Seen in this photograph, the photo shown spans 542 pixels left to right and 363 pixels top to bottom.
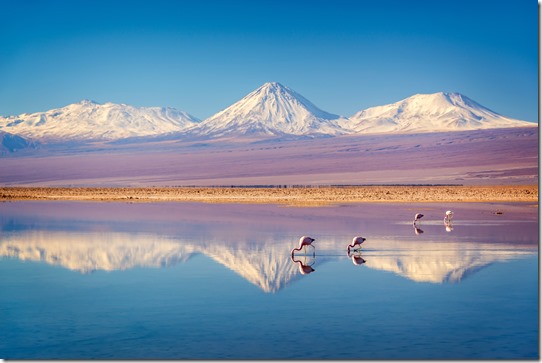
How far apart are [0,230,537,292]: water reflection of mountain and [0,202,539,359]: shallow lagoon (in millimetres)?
41

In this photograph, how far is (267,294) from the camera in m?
12.0

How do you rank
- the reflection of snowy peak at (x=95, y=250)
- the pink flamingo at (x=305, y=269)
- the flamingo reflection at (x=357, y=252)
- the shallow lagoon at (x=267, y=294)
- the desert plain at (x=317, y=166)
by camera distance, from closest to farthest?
the shallow lagoon at (x=267, y=294), the pink flamingo at (x=305, y=269), the reflection of snowy peak at (x=95, y=250), the flamingo reflection at (x=357, y=252), the desert plain at (x=317, y=166)

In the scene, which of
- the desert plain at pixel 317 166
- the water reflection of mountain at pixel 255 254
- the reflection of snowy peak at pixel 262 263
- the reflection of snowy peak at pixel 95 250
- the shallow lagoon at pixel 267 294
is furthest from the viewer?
the desert plain at pixel 317 166

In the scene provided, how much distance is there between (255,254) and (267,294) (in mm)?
5119

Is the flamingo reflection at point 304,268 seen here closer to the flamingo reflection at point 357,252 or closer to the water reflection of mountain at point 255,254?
the water reflection of mountain at point 255,254

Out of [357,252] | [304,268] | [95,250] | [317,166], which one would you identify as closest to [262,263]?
[304,268]

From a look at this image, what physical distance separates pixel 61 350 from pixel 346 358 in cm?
301

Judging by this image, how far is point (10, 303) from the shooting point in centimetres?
1120

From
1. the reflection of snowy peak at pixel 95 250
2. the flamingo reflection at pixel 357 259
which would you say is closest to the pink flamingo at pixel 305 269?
the flamingo reflection at pixel 357 259

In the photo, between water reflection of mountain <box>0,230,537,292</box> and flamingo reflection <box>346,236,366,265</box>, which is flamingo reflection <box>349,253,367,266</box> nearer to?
flamingo reflection <box>346,236,366,265</box>

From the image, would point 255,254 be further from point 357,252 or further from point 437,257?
point 437,257

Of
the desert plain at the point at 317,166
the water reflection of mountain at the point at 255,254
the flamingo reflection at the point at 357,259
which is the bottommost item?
the flamingo reflection at the point at 357,259

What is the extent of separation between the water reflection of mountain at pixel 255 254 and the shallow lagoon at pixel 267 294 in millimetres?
41

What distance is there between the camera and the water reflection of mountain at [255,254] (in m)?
14.4
